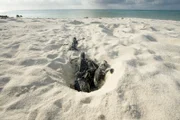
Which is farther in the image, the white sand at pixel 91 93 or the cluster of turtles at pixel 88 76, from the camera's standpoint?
the cluster of turtles at pixel 88 76

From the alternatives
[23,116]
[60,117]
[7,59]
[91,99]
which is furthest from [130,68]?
[7,59]

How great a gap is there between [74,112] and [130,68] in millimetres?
1203

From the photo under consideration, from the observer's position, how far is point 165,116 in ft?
5.20

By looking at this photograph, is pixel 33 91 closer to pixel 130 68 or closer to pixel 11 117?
pixel 11 117

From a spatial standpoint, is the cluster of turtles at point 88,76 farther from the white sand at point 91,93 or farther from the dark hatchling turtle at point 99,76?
the white sand at point 91,93

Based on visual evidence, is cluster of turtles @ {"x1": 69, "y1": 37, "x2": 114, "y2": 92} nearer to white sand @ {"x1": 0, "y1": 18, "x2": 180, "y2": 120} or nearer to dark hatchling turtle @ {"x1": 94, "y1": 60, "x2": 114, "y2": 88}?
dark hatchling turtle @ {"x1": 94, "y1": 60, "x2": 114, "y2": 88}

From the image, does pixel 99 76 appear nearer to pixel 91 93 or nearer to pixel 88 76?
pixel 88 76

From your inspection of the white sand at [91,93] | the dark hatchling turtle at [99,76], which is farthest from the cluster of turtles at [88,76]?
the white sand at [91,93]

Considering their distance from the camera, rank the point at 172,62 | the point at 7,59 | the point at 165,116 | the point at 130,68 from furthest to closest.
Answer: the point at 7,59 → the point at 172,62 → the point at 130,68 → the point at 165,116

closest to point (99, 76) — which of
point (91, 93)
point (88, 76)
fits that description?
point (88, 76)

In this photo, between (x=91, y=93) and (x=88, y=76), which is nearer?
(x=91, y=93)

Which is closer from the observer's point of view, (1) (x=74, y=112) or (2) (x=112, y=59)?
(1) (x=74, y=112)

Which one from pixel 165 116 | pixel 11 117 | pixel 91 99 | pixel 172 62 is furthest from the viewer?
pixel 172 62

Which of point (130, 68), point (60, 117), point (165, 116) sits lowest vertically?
point (60, 117)
